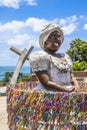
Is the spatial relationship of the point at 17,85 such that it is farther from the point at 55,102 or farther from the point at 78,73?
the point at 78,73

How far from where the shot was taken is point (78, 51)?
3722cm

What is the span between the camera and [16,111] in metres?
2.11

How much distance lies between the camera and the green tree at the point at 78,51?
36.6m

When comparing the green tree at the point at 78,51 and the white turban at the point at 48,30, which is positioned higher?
the green tree at the point at 78,51

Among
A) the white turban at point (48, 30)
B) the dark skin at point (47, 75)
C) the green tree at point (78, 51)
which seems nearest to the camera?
the dark skin at point (47, 75)

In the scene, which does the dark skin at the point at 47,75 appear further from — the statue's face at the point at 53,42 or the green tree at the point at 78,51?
the green tree at the point at 78,51

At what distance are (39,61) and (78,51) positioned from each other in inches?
1381

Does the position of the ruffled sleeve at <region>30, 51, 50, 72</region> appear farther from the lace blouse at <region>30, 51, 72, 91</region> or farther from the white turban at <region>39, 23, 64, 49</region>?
the white turban at <region>39, 23, 64, 49</region>

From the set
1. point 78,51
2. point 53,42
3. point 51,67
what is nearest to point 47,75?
point 51,67

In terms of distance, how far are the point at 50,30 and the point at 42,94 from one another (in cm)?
62

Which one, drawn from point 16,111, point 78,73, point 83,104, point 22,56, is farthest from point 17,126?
point 78,73

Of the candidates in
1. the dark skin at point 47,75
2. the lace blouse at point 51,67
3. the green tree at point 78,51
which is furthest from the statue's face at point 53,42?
the green tree at point 78,51

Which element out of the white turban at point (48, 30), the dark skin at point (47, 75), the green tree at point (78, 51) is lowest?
the dark skin at point (47, 75)

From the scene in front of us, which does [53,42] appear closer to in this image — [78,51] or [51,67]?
[51,67]
